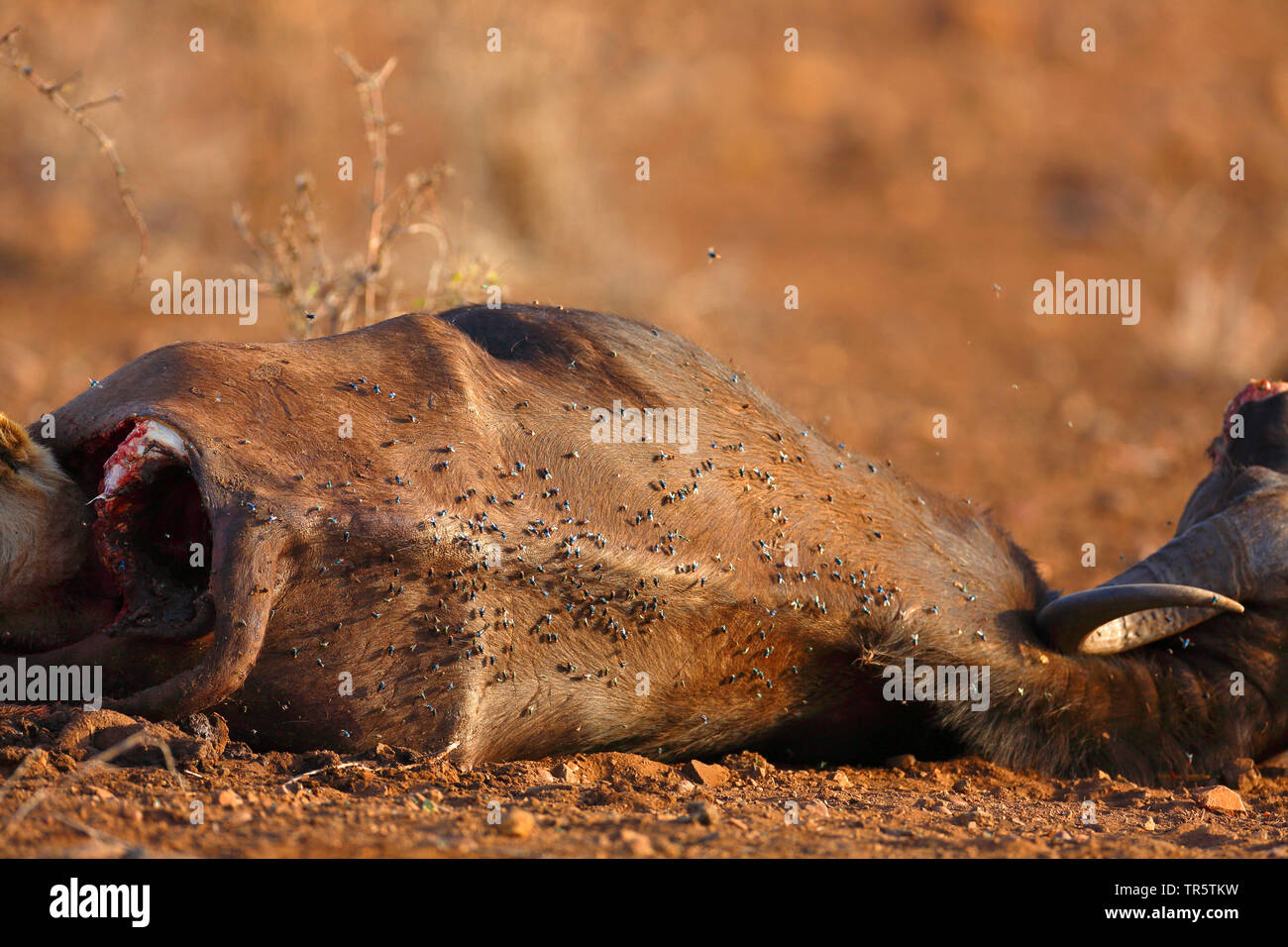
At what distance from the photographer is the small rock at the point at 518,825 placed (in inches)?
101

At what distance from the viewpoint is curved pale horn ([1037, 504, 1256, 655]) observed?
142 inches

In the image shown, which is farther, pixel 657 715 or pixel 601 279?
pixel 601 279

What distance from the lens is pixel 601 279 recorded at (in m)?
8.94

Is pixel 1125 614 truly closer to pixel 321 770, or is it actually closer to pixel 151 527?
pixel 321 770

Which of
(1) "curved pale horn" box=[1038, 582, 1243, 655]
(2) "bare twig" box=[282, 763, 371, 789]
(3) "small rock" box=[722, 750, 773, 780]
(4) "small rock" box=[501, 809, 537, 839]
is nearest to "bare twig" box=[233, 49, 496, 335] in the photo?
(3) "small rock" box=[722, 750, 773, 780]

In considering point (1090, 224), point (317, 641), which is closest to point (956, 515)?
point (317, 641)

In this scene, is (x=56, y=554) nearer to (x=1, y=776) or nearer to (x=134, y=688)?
(x=134, y=688)

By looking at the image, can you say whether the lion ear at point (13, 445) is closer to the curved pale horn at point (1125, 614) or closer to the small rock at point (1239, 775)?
the curved pale horn at point (1125, 614)

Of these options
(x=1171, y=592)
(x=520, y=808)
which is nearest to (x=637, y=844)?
(x=520, y=808)

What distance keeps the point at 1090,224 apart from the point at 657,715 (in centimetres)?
1062

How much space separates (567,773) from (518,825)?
2.05 feet

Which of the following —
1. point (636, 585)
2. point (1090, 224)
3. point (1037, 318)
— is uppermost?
point (1090, 224)

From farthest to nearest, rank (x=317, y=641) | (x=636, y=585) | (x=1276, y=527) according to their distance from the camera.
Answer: (x=1276, y=527), (x=636, y=585), (x=317, y=641)

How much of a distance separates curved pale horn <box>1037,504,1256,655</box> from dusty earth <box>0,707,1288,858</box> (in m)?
0.43
